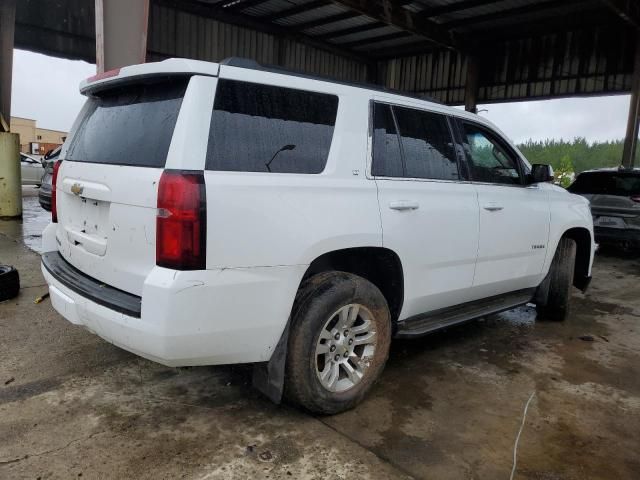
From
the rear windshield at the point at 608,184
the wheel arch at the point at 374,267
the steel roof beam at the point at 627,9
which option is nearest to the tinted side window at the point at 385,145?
the wheel arch at the point at 374,267

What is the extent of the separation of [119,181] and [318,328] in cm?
125

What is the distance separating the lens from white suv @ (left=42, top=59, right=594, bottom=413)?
2.22 meters

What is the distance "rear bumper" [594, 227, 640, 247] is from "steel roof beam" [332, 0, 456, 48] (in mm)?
6367

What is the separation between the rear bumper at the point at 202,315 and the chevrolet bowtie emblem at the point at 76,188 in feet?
1.76

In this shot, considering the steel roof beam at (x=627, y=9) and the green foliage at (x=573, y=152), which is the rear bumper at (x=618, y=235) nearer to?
the steel roof beam at (x=627, y=9)

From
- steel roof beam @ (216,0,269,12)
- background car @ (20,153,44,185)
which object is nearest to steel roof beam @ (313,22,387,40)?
steel roof beam @ (216,0,269,12)

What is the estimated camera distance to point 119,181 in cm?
240

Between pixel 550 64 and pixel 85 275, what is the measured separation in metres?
13.9

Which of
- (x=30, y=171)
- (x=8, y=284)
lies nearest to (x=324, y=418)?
(x=8, y=284)

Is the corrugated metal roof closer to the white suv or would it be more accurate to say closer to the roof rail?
the roof rail

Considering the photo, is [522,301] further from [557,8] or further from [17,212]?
[557,8]

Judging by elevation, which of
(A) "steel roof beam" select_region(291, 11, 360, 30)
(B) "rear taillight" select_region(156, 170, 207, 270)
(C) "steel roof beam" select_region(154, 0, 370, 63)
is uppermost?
(A) "steel roof beam" select_region(291, 11, 360, 30)

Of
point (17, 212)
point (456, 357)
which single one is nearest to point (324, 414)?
point (456, 357)

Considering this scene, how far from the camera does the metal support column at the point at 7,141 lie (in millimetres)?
9219
